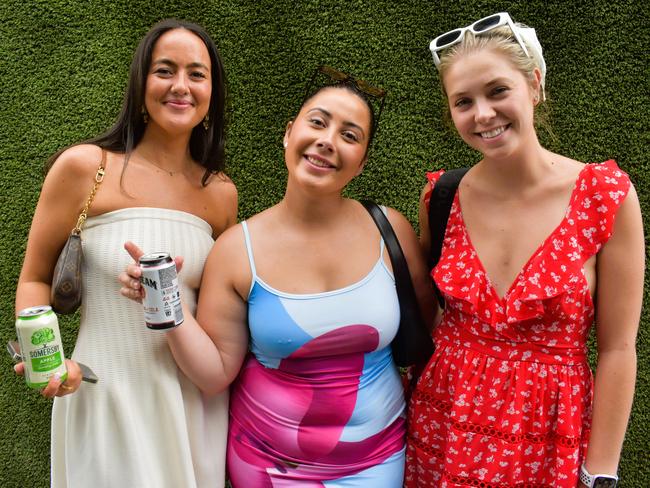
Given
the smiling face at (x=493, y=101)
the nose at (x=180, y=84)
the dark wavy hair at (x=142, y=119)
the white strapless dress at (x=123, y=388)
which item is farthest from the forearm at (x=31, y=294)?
the smiling face at (x=493, y=101)

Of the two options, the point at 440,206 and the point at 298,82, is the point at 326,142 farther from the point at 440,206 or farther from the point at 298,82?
the point at 298,82

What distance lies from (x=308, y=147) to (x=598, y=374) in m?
1.01

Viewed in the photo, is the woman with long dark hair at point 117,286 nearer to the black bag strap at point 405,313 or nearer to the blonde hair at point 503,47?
the black bag strap at point 405,313

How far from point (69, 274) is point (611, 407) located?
1486 mm

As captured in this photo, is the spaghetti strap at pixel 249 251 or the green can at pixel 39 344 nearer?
the green can at pixel 39 344

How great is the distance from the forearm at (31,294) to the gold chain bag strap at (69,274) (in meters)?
0.09

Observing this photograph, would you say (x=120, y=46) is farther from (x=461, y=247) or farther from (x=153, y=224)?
(x=461, y=247)

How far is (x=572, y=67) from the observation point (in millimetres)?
2244

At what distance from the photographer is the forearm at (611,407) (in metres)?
1.40

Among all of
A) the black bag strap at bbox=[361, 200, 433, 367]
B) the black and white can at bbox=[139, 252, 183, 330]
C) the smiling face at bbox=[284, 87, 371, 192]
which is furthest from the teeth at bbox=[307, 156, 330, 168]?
the black and white can at bbox=[139, 252, 183, 330]

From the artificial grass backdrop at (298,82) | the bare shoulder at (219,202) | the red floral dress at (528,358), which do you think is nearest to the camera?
the red floral dress at (528,358)

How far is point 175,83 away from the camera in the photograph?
62.4 inches

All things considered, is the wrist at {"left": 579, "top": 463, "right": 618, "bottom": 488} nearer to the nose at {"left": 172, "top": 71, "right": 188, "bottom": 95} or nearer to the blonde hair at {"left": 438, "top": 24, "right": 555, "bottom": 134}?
the blonde hair at {"left": 438, "top": 24, "right": 555, "bottom": 134}

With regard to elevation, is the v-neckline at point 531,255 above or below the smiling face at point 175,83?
below
